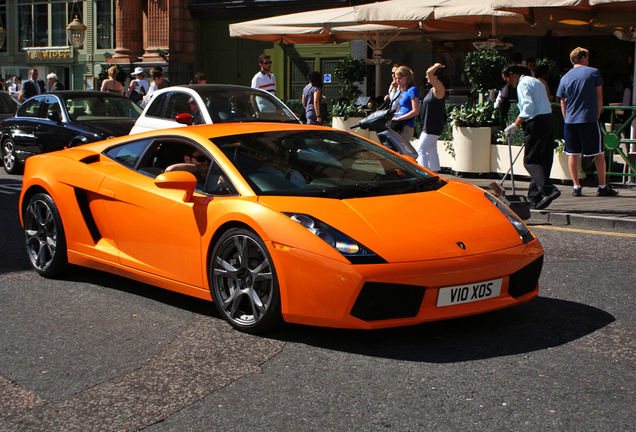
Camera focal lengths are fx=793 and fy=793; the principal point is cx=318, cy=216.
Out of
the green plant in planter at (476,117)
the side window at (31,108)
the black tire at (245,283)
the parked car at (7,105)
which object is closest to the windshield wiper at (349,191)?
the black tire at (245,283)

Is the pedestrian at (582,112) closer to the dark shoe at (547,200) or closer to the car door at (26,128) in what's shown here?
the dark shoe at (547,200)

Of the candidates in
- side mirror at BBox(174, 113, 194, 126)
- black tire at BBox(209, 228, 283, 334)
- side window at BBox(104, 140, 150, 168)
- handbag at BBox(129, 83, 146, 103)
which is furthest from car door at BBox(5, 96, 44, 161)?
black tire at BBox(209, 228, 283, 334)

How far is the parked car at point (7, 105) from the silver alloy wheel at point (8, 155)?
2403 mm

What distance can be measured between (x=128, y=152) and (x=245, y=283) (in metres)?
1.72

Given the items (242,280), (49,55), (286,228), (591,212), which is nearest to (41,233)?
(242,280)

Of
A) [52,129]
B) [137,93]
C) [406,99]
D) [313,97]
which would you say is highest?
[137,93]

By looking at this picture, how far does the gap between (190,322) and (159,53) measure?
76.2ft

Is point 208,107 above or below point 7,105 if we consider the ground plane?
below

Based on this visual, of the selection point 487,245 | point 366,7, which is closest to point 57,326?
point 487,245

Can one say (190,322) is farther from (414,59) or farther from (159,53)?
(159,53)

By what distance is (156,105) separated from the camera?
10.9 meters

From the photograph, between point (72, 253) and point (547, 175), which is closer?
point (72, 253)

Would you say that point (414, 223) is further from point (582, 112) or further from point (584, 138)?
point (584, 138)

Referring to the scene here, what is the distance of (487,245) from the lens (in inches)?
172
